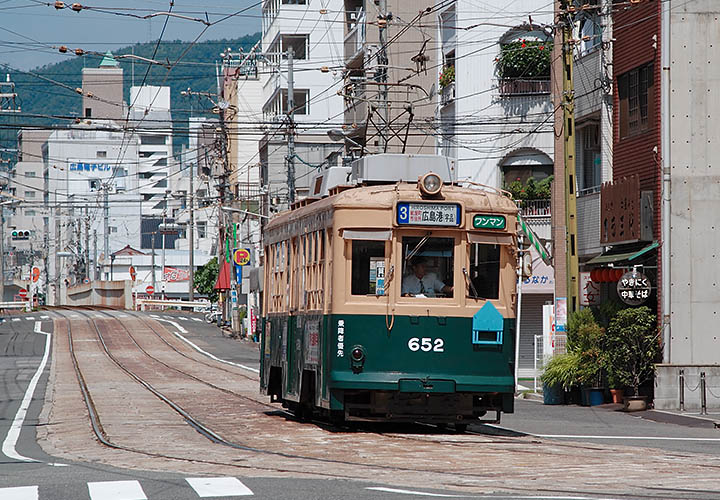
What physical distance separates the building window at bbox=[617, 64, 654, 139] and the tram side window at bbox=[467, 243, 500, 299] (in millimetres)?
9987

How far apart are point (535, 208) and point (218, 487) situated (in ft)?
99.2

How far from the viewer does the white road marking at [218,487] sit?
9.84 m

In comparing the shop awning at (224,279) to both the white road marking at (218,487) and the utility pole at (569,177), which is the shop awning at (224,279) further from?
the white road marking at (218,487)

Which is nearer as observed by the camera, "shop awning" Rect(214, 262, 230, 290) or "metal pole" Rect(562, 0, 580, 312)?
"metal pole" Rect(562, 0, 580, 312)

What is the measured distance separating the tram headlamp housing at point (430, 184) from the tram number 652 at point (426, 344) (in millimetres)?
1867

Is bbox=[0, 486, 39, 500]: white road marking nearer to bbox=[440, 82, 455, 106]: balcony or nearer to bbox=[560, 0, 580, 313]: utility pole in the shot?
bbox=[560, 0, 580, 313]: utility pole

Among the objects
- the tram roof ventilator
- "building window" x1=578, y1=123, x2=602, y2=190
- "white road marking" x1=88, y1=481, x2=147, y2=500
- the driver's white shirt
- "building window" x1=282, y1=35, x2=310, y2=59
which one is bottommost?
"white road marking" x1=88, y1=481, x2=147, y2=500

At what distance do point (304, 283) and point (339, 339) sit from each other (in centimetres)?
206

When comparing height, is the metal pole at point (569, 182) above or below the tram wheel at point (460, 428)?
above

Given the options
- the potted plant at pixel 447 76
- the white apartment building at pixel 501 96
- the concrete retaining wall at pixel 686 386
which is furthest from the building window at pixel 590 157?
the potted plant at pixel 447 76

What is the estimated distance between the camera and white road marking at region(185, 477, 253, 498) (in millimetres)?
9839

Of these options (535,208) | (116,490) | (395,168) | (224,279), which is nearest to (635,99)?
Answer: (395,168)

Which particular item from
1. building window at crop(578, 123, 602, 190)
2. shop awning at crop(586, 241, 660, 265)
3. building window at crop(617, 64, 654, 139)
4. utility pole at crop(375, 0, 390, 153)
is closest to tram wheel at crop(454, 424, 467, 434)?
shop awning at crop(586, 241, 660, 265)

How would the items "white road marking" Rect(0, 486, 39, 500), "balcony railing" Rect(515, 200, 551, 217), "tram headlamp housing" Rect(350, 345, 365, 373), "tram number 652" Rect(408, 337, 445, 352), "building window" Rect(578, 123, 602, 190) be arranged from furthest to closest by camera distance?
"balcony railing" Rect(515, 200, 551, 217) → "building window" Rect(578, 123, 602, 190) → "tram number 652" Rect(408, 337, 445, 352) → "tram headlamp housing" Rect(350, 345, 365, 373) → "white road marking" Rect(0, 486, 39, 500)
